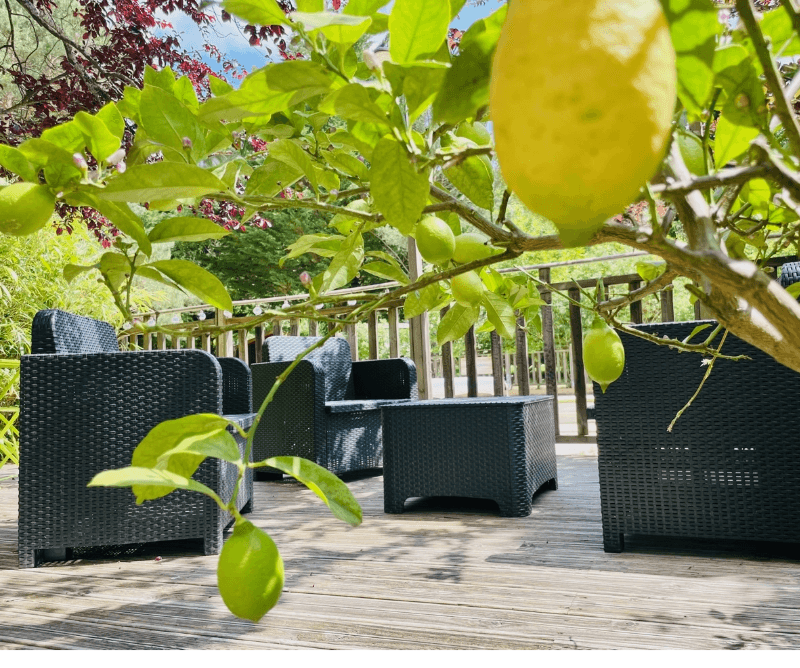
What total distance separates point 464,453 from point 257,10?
106 inches

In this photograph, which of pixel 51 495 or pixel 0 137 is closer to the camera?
pixel 51 495

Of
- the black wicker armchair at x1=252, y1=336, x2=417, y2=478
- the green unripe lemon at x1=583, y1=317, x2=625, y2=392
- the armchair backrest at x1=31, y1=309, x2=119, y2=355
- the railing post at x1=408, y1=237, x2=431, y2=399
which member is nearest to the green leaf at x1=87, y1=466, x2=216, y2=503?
the green unripe lemon at x1=583, y1=317, x2=625, y2=392

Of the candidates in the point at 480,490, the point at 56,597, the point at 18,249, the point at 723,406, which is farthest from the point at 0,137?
the point at 723,406

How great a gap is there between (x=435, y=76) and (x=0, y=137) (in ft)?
14.6

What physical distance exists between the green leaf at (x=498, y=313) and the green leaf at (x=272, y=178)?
0.20 metres

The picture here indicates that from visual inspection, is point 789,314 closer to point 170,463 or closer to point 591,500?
point 170,463

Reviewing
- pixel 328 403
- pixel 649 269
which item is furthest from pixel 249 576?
pixel 328 403

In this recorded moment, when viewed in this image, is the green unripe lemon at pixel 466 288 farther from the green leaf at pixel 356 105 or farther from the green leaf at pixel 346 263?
the green leaf at pixel 356 105

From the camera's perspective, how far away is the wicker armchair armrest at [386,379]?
446 cm

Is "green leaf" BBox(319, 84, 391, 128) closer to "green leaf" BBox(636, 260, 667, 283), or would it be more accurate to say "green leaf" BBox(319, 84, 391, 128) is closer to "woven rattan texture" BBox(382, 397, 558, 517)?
"green leaf" BBox(636, 260, 667, 283)

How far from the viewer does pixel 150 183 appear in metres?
0.34

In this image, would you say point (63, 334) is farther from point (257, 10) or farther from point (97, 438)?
point (257, 10)

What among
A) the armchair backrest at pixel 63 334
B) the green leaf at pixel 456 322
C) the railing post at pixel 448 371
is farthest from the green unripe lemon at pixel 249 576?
the railing post at pixel 448 371

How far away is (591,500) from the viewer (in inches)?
118
